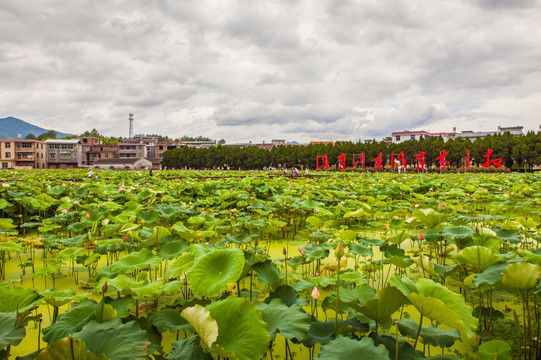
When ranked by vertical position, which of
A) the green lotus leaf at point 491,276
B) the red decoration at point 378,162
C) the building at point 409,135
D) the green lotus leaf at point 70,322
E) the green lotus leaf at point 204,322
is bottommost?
the green lotus leaf at point 70,322

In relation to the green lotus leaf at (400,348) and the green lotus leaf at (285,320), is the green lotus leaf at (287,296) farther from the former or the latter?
the green lotus leaf at (400,348)

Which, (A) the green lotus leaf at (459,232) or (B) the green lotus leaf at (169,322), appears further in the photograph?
(A) the green lotus leaf at (459,232)

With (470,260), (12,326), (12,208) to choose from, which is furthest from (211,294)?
(12,208)

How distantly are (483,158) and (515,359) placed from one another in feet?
114

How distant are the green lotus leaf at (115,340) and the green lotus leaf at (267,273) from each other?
0.61m

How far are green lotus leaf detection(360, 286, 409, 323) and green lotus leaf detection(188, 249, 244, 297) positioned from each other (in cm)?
48

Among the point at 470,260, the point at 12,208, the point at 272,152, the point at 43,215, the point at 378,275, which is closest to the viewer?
the point at 470,260

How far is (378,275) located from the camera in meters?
2.75

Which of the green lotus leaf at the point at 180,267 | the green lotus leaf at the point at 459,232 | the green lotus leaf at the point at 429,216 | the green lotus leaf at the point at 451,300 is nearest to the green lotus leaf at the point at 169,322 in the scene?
the green lotus leaf at the point at 180,267

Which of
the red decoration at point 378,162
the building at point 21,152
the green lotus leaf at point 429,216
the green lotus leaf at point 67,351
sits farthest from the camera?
the building at point 21,152

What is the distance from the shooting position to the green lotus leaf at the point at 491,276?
1428 mm

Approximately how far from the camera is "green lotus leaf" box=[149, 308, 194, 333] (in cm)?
126

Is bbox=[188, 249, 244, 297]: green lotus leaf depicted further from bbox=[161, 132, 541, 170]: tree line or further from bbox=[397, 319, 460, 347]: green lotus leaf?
bbox=[161, 132, 541, 170]: tree line

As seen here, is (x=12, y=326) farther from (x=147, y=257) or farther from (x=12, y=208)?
A: (x=12, y=208)
